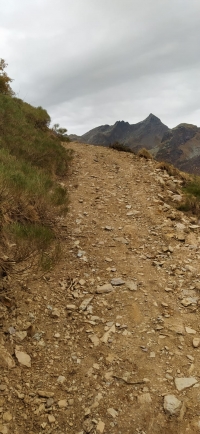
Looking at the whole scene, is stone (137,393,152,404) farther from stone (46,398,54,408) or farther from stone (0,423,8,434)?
stone (0,423,8,434)

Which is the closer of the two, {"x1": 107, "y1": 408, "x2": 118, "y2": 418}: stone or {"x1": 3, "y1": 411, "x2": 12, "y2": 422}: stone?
{"x1": 3, "y1": 411, "x2": 12, "y2": 422}: stone

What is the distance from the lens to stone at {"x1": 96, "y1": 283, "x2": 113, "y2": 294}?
185 inches

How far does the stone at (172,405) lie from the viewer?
2970 millimetres

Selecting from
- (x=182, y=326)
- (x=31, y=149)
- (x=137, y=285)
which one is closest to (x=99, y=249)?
(x=137, y=285)

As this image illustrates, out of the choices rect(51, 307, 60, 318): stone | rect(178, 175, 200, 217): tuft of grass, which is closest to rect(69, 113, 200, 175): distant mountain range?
rect(178, 175, 200, 217): tuft of grass

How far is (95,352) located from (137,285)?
1.44m

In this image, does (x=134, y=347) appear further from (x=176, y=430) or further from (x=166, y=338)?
(x=176, y=430)

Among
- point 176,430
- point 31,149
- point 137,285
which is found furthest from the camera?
point 31,149

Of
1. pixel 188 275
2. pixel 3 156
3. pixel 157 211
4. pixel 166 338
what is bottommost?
pixel 166 338

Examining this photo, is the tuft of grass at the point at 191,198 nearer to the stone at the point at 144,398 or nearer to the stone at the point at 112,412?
the stone at the point at 144,398

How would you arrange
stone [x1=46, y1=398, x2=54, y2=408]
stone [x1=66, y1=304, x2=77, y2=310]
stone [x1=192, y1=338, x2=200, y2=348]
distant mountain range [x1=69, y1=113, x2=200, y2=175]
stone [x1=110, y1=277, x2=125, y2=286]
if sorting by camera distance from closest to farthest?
stone [x1=46, y1=398, x2=54, y2=408] → stone [x1=192, y1=338, x2=200, y2=348] → stone [x1=66, y1=304, x2=77, y2=310] → stone [x1=110, y1=277, x2=125, y2=286] → distant mountain range [x1=69, y1=113, x2=200, y2=175]

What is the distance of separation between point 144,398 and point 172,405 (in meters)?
0.28

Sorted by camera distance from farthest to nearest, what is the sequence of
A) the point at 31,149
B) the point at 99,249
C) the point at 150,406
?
the point at 31,149 < the point at 99,249 < the point at 150,406

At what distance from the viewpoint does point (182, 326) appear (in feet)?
13.4
